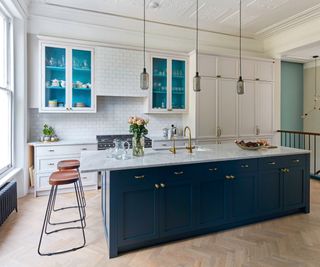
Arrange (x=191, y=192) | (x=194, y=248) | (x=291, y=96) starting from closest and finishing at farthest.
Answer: (x=194, y=248) < (x=191, y=192) < (x=291, y=96)

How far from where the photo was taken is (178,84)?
5.25 m

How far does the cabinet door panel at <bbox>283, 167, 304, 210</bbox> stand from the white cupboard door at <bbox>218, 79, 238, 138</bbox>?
2.03 meters

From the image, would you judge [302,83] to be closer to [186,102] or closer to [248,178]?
[186,102]

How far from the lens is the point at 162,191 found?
250 centimetres

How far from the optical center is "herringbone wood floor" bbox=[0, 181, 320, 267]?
2.27 metres

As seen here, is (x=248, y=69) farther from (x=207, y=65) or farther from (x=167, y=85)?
(x=167, y=85)

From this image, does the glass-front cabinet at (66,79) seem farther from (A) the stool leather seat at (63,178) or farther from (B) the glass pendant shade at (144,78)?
(A) the stool leather seat at (63,178)

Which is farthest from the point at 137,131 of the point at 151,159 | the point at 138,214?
the point at 138,214

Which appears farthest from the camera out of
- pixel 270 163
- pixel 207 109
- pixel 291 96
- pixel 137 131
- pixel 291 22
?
pixel 291 96

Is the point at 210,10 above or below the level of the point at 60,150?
above

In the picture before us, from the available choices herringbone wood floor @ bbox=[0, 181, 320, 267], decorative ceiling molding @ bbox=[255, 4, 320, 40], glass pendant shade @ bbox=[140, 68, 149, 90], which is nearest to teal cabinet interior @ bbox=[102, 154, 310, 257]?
herringbone wood floor @ bbox=[0, 181, 320, 267]

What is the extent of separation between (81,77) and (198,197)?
327 cm

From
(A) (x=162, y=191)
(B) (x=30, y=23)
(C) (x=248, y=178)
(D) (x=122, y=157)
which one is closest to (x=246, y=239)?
(C) (x=248, y=178)

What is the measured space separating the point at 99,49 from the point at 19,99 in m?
1.68
